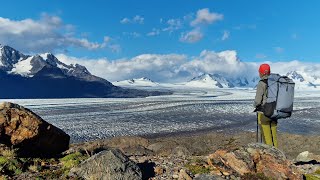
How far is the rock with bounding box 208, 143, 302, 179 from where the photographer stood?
873cm

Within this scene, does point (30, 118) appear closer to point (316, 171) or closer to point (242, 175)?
point (242, 175)

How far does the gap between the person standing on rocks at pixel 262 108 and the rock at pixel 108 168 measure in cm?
327

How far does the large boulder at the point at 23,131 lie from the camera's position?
33.9 ft

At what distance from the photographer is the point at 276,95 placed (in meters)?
9.12

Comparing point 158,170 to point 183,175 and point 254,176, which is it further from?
point 254,176

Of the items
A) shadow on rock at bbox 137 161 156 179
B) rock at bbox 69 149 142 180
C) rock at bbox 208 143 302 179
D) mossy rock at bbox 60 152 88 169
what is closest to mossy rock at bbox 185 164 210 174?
rock at bbox 208 143 302 179

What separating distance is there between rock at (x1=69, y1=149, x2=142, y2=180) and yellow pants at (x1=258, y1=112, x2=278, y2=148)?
334 centimetres

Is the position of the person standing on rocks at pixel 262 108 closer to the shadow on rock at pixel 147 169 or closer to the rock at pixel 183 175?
the rock at pixel 183 175

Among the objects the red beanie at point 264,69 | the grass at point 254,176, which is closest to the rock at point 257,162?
the grass at point 254,176

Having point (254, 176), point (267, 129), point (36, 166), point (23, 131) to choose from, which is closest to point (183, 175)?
point (254, 176)

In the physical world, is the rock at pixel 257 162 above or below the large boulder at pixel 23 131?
below

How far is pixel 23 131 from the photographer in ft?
34.1

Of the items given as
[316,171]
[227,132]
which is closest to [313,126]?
[227,132]

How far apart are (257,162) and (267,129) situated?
3.85 feet
